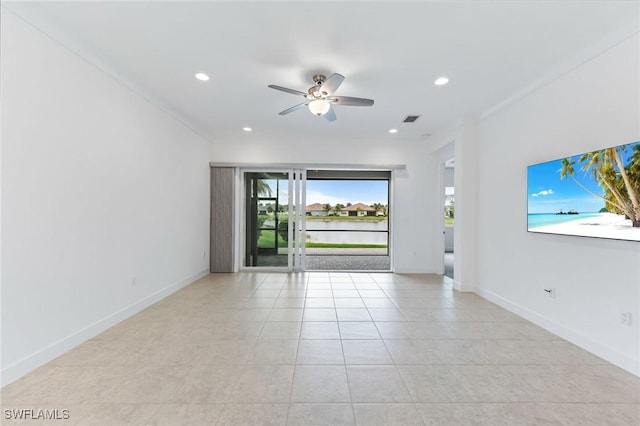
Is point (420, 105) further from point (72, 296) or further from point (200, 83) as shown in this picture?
point (72, 296)

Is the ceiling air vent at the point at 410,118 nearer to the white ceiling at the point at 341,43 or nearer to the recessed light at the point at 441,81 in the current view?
the white ceiling at the point at 341,43

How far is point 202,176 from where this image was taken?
558 cm

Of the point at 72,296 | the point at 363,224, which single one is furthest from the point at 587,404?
the point at 363,224

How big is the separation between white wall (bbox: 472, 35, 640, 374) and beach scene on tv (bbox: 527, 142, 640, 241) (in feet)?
0.41

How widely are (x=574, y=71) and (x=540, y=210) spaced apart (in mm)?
1417

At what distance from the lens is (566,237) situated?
2.91 m

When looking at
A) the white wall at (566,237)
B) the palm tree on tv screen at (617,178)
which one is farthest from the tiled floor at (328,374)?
the palm tree on tv screen at (617,178)

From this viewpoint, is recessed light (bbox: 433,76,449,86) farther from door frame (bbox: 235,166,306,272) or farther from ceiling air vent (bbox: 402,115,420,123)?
door frame (bbox: 235,166,306,272)

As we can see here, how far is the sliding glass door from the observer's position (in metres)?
6.16

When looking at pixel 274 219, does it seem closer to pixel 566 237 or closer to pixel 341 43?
pixel 341 43

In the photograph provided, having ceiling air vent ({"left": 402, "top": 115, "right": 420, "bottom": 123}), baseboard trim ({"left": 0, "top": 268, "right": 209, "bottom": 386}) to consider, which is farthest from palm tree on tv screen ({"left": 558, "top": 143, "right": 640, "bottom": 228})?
baseboard trim ({"left": 0, "top": 268, "right": 209, "bottom": 386})

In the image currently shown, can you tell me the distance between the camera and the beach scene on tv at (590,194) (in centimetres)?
228

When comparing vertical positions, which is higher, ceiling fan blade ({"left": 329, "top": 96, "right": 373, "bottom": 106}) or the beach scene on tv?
ceiling fan blade ({"left": 329, "top": 96, "right": 373, "bottom": 106})

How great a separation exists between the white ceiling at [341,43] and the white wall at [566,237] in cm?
20
